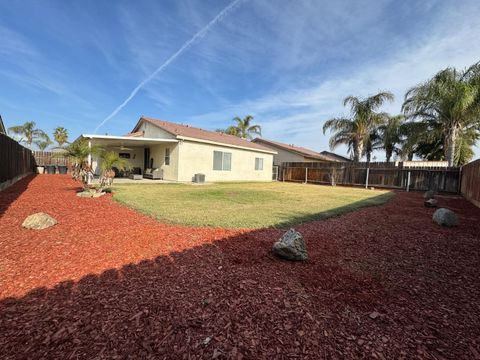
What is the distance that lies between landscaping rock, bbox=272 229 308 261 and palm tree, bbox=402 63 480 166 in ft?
62.7

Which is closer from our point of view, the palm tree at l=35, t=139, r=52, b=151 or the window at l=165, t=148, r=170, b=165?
the window at l=165, t=148, r=170, b=165

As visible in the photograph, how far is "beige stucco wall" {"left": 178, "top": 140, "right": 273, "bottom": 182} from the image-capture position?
51.8ft

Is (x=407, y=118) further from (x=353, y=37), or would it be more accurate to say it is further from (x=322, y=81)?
(x=353, y=37)

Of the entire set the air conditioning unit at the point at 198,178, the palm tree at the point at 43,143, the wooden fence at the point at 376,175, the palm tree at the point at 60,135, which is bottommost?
the air conditioning unit at the point at 198,178

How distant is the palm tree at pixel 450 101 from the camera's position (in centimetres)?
1530

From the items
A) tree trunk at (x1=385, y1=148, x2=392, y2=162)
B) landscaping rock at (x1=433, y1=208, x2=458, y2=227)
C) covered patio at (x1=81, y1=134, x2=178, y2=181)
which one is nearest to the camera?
landscaping rock at (x1=433, y1=208, x2=458, y2=227)

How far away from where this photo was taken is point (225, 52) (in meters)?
14.2

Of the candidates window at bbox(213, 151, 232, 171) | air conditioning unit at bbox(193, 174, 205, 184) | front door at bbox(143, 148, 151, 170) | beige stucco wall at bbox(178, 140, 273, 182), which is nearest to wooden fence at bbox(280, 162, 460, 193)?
beige stucco wall at bbox(178, 140, 273, 182)

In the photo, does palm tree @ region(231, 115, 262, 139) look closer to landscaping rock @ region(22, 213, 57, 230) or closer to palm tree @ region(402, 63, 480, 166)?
palm tree @ region(402, 63, 480, 166)

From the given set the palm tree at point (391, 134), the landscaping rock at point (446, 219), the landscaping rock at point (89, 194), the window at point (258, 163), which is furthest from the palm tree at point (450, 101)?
the landscaping rock at point (89, 194)

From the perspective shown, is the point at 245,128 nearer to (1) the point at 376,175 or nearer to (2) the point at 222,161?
(2) the point at 222,161

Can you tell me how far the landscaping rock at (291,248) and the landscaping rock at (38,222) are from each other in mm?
4572

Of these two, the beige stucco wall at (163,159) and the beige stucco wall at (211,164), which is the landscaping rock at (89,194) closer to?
the beige stucco wall at (211,164)

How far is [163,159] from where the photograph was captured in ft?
56.3
